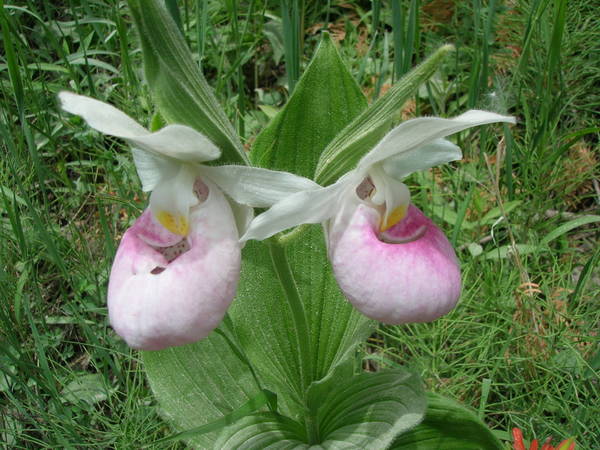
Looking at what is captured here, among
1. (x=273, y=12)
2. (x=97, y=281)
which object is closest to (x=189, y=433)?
(x=97, y=281)

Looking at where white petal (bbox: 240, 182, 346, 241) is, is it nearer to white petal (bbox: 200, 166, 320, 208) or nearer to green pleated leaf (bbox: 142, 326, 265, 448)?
white petal (bbox: 200, 166, 320, 208)

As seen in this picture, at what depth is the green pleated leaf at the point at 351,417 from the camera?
41.8 inches

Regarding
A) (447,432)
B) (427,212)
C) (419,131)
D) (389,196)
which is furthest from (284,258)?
(427,212)

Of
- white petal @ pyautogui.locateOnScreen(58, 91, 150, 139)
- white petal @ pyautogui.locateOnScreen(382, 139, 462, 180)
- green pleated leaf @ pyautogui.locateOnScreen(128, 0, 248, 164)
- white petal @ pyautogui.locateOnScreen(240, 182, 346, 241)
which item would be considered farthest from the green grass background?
white petal @ pyautogui.locateOnScreen(58, 91, 150, 139)

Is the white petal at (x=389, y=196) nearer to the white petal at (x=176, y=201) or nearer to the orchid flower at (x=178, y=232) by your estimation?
the orchid flower at (x=178, y=232)

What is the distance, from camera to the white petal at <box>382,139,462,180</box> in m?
0.96

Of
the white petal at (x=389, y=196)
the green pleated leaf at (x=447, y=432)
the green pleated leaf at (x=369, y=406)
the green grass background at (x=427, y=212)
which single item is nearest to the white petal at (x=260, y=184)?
the white petal at (x=389, y=196)

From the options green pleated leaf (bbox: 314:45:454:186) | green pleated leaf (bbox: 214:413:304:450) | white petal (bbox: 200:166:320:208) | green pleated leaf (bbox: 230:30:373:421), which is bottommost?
green pleated leaf (bbox: 214:413:304:450)

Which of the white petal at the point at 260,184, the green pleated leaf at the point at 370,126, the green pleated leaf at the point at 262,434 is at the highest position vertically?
the green pleated leaf at the point at 370,126

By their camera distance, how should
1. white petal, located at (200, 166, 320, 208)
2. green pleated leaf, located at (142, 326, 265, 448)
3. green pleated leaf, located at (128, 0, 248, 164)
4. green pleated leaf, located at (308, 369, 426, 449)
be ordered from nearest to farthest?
green pleated leaf, located at (128, 0, 248, 164)
white petal, located at (200, 166, 320, 208)
green pleated leaf, located at (308, 369, 426, 449)
green pleated leaf, located at (142, 326, 265, 448)

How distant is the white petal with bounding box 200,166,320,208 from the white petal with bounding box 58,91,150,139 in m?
0.15

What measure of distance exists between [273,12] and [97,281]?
4.37 feet

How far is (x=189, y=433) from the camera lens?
0.98 metres

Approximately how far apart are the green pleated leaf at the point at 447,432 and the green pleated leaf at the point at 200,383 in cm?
34
